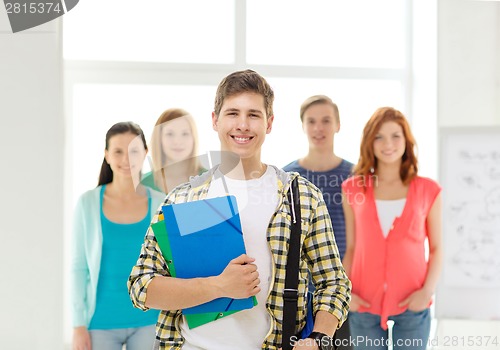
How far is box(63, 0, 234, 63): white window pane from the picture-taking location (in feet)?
10.1

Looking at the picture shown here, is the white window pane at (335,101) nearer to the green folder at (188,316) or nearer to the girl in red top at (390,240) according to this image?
the girl in red top at (390,240)

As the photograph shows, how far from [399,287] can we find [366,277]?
133 mm

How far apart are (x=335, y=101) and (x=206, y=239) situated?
1982 mm

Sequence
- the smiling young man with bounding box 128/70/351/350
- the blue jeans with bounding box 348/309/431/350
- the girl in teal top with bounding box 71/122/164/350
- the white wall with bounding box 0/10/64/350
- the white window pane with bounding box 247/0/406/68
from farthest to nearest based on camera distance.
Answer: the white window pane with bounding box 247/0/406/68 → the white wall with bounding box 0/10/64/350 → the blue jeans with bounding box 348/309/431/350 → the girl in teal top with bounding box 71/122/164/350 → the smiling young man with bounding box 128/70/351/350

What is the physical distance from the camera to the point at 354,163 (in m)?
2.77

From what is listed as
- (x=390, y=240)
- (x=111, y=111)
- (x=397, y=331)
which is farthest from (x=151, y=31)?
(x=397, y=331)

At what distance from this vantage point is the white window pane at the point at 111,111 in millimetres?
3025

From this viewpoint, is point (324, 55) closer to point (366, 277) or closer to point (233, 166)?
point (366, 277)

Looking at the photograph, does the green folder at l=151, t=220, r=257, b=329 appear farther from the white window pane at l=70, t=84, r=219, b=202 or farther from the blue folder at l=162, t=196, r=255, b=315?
the white window pane at l=70, t=84, r=219, b=202

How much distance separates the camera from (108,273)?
7.54 ft

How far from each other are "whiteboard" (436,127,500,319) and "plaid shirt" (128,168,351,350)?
1.88m

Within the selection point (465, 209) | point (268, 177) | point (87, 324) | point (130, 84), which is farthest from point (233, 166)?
point (465, 209)

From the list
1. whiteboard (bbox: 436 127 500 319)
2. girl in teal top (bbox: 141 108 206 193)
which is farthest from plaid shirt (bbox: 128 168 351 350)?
whiteboard (bbox: 436 127 500 319)

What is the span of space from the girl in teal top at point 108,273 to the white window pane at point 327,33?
115cm
